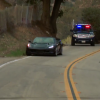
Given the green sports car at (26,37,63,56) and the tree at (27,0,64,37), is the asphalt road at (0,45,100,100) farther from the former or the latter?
the tree at (27,0,64,37)

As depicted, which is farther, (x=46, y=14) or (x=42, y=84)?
(x=46, y=14)

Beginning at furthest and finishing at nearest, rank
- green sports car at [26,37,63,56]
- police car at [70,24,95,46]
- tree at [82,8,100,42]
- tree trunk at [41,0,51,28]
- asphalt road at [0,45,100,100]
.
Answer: tree at [82,8,100,42] → tree trunk at [41,0,51,28] → police car at [70,24,95,46] → green sports car at [26,37,63,56] → asphalt road at [0,45,100,100]

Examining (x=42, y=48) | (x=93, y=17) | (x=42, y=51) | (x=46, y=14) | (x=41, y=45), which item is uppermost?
(x=46, y=14)

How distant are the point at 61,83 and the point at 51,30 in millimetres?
25197

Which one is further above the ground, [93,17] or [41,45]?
[93,17]

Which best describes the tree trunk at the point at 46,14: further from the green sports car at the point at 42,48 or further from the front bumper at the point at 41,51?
the front bumper at the point at 41,51

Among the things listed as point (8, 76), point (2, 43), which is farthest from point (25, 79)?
point (2, 43)

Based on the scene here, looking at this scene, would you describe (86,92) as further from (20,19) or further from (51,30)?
(51,30)

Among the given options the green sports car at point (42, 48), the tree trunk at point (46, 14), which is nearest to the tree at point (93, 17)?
the tree trunk at point (46, 14)

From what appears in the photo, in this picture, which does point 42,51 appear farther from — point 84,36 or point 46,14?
point 46,14

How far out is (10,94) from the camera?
8047 mm

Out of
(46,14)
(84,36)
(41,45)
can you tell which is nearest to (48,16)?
(46,14)

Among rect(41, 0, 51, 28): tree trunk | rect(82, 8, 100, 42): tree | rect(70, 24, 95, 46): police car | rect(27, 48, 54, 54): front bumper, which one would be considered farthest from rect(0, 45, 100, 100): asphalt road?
rect(82, 8, 100, 42): tree

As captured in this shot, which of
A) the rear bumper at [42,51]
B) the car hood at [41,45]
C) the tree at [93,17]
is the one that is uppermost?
the tree at [93,17]
